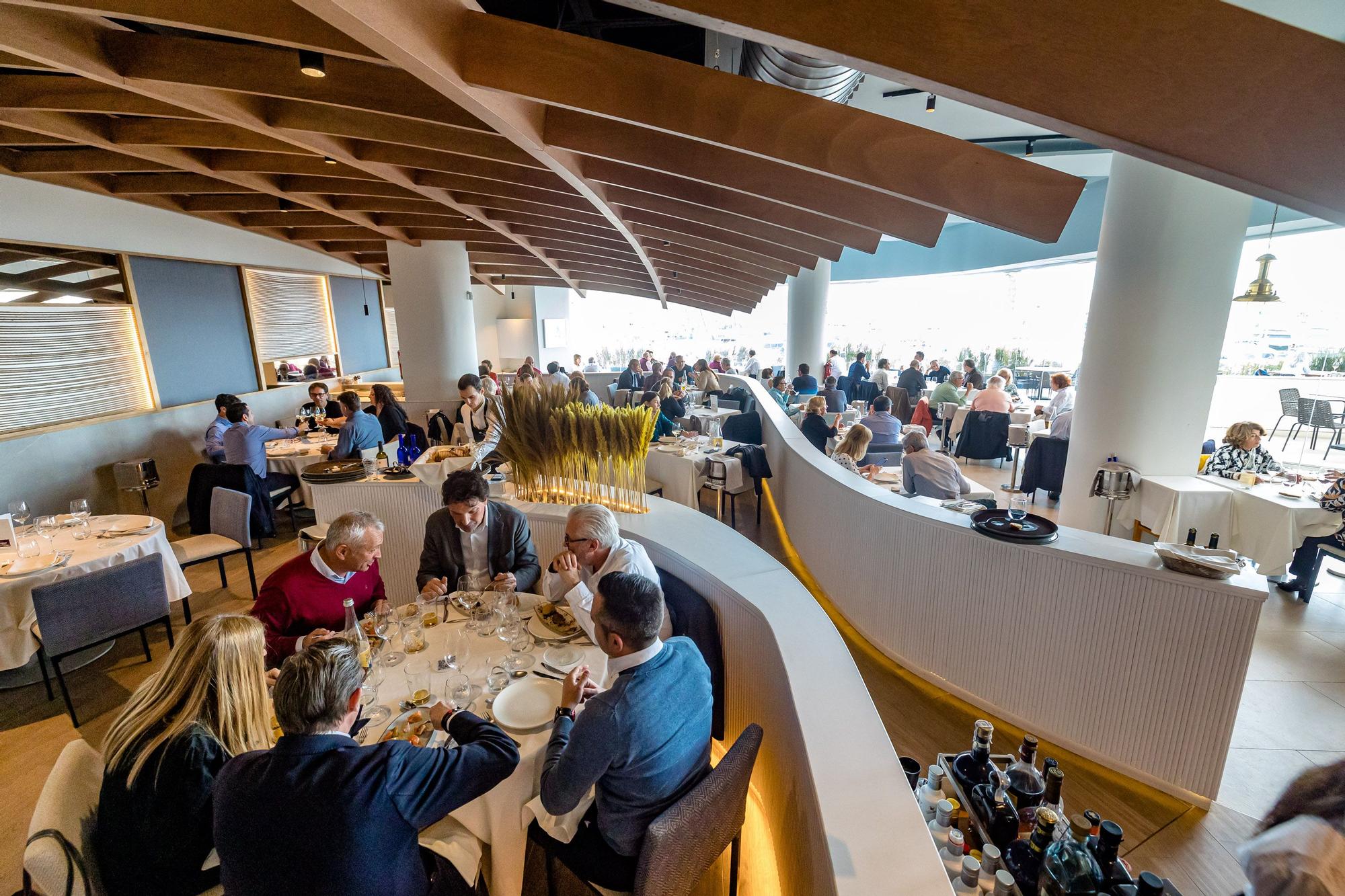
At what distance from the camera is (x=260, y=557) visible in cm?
546

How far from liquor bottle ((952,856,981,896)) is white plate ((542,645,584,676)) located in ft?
4.29

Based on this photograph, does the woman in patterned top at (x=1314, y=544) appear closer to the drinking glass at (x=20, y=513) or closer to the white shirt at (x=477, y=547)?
the white shirt at (x=477, y=547)

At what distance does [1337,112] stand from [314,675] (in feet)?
12.1

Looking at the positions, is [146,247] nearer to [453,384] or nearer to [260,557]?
[453,384]

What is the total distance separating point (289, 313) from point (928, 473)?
1027 cm

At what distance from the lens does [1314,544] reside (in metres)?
4.33

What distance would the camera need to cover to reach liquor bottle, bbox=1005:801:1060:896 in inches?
49.2

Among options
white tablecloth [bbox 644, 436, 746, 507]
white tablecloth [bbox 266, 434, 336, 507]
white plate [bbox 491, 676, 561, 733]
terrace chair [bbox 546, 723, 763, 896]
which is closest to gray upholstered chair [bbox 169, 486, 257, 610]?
white tablecloth [bbox 266, 434, 336, 507]

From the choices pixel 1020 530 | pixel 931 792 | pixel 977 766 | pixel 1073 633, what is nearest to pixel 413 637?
pixel 931 792

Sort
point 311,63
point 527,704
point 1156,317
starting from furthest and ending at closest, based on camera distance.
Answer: point 1156,317 < point 311,63 < point 527,704

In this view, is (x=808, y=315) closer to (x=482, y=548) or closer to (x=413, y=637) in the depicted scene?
(x=482, y=548)

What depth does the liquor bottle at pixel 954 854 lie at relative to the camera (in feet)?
4.34

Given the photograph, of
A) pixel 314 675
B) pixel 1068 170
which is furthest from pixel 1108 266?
pixel 1068 170

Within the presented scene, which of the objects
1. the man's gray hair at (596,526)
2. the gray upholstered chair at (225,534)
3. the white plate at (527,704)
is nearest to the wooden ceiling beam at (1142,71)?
the man's gray hair at (596,526)
